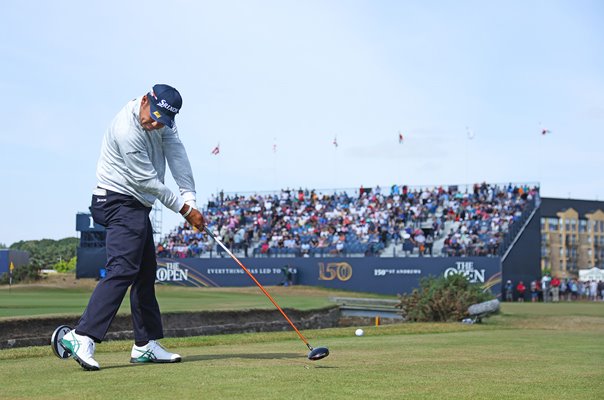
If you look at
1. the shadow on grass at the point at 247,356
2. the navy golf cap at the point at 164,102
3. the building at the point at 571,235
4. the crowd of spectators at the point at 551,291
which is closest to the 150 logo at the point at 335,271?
the crowd of spectators at the point at 551,291

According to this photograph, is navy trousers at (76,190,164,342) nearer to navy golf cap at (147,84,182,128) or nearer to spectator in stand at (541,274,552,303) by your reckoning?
navy golf cap at (147,84,182,128)

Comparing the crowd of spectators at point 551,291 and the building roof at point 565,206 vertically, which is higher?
the building roof at point 565,206

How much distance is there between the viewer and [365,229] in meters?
46.7

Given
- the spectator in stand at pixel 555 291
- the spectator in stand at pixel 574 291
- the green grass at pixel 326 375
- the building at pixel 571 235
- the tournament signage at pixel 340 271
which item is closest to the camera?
the green grass at pixel 326 375

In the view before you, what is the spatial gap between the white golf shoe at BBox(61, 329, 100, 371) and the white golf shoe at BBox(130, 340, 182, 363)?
710mm

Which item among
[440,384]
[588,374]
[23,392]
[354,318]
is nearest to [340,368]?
[440,384]

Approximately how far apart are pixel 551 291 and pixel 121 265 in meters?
41.7

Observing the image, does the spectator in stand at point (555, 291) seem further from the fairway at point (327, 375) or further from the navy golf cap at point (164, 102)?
the navy golf cap at point (164, 102)

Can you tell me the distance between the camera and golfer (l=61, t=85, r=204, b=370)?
265 inches

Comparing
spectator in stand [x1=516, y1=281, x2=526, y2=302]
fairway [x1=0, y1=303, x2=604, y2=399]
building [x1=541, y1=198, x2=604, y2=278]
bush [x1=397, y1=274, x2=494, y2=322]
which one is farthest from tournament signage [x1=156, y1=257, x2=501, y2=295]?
building [x1=541, y1=198, x2=604, y2=278]

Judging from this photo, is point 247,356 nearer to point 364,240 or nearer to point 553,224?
point 364,240

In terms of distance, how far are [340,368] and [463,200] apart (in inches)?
1615

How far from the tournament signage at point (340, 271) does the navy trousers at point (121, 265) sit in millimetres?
33380

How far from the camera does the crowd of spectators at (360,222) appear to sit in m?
43.9
